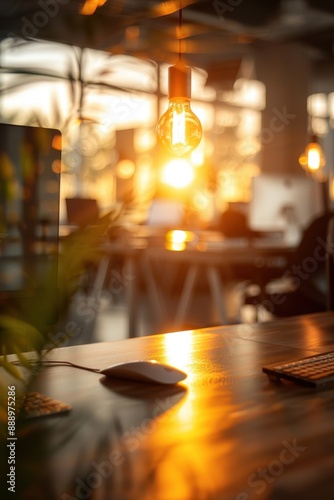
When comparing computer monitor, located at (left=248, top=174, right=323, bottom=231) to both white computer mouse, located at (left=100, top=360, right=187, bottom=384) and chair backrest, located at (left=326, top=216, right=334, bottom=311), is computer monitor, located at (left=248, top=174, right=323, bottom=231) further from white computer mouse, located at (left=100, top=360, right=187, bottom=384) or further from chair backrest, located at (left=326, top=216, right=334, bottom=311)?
white computer mouse, located at (left=100, top=360, right=187, bottom=384)

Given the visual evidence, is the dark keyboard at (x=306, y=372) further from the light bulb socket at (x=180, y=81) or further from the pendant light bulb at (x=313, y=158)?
the pendant light bulb at (x=313, y=158)

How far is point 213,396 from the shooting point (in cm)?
99

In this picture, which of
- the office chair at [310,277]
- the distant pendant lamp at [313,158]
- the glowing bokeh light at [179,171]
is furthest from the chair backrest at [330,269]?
the glowing bokeh light at [179,171]

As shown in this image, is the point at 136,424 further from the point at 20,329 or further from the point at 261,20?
the point at 261,20

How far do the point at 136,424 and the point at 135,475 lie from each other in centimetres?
18

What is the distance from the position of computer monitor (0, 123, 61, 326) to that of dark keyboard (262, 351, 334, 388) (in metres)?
0.45

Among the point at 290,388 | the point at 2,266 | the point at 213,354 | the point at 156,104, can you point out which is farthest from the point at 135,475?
the point at 156,104

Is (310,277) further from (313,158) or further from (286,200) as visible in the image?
(313,158)

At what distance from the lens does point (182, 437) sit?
80 centimetres

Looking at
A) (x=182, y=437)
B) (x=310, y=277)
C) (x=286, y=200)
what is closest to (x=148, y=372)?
(x=182, y=437)

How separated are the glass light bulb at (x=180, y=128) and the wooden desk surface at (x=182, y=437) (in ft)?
2.47

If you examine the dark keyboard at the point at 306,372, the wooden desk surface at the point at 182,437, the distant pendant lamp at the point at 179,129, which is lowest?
the wooden desk surface at the point at 182,437

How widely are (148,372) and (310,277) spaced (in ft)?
8.32

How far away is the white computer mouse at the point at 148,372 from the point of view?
1.04 meters
